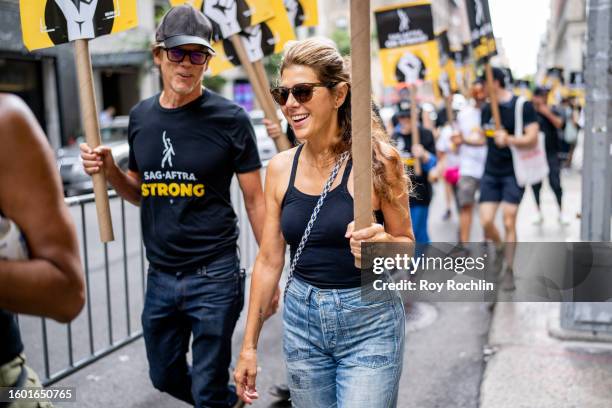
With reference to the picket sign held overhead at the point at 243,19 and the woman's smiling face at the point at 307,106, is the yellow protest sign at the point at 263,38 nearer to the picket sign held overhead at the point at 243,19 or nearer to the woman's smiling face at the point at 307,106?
the picket sign held overhead at the point at 243,19

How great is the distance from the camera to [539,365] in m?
4.49

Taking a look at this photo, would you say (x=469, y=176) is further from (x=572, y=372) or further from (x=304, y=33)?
(x=304, y=33)

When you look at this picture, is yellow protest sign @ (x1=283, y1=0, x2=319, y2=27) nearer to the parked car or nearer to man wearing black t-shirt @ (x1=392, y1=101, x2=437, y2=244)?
man wearing black t-shirt @ (x1=392, y1=101, x2=437, y2=244)

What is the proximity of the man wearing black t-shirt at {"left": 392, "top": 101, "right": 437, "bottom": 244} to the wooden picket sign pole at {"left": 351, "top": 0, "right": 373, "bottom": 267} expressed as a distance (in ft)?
15.6

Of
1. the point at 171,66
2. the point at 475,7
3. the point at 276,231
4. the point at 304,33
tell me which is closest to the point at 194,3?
the point at 171,66

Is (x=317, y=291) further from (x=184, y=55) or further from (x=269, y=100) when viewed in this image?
(x=269, y=100)

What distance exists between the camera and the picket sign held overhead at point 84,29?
2883mm

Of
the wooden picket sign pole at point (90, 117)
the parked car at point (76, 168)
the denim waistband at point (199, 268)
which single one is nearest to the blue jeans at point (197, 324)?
the denim waistband at point (199, 268)

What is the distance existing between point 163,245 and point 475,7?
5.13m

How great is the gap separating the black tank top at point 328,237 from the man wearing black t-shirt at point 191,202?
0.81m

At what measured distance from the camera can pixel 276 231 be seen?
260 centimetres

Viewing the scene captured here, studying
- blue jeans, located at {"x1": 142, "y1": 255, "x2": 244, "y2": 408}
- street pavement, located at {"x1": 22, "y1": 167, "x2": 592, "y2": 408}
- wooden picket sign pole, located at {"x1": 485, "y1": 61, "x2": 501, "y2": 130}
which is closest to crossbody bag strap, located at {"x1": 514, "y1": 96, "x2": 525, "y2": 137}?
wooden picket sign pole, located at {"x1": 485, "y1": 61, "x2": 501, "y2": 130}

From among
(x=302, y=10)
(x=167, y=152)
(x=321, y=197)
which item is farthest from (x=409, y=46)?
(x=321, y=197)

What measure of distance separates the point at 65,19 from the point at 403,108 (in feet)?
17.8
